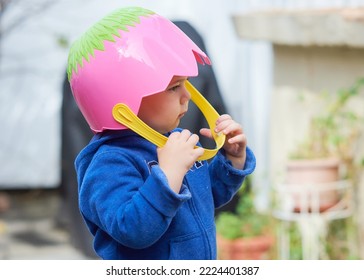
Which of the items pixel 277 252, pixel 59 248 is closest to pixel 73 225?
pixel 59 248

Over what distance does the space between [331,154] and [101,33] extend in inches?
127

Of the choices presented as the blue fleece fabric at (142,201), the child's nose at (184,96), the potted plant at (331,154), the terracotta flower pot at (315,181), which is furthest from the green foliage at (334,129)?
the child's nose at (184,96)

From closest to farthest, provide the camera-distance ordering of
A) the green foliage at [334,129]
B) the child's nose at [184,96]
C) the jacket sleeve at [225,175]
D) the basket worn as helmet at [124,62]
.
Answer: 1. the basket worn as helmet at [124,62]
2. the child's nose at [184,96]
3. the jacket sleeve at [225,175]
4. the green foliage at [334,129]

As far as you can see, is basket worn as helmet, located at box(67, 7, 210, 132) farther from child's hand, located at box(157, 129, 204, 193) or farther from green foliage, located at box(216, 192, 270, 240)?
green foliage, located at box(216, 192, 270, 240)

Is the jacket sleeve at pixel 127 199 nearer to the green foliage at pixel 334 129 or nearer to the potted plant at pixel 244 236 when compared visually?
the green foliage at pixel 334 129

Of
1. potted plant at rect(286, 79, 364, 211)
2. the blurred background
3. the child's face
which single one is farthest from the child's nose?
potted plant at rect(286, 79, 364, 211)

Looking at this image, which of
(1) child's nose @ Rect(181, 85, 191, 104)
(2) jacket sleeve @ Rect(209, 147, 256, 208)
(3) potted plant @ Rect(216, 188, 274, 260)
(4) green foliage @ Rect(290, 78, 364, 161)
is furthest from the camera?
(3) potted plant @ Rect(216, 188, 274, 260)

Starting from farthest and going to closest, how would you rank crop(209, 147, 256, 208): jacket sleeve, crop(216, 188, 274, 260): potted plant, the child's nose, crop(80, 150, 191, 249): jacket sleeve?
crop(216, 188, 274, 260): potted plant
crop(209, 147, 256, 208): jacket sleeve
the child's nose
crop(80, 150, 191, 249): jacket sleeve

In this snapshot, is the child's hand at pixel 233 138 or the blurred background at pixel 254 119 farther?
the blurred background at pixel 254 119

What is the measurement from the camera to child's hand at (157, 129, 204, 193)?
2.68m

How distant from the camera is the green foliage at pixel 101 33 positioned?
2.77m

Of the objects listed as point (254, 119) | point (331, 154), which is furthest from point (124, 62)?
point (254, 119)

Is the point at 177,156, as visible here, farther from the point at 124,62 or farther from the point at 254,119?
the point at 254,119
